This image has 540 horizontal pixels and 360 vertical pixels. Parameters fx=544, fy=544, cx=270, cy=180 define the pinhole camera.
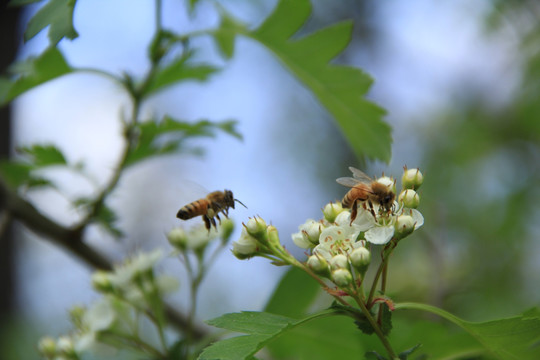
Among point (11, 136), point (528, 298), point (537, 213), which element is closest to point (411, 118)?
point (537, 213)

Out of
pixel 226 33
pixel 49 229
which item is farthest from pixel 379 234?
pixel 49 229

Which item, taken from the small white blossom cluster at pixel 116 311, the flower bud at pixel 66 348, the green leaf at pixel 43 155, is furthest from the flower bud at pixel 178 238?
the green leaf at pixel 43 155

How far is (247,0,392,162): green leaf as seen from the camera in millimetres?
1487

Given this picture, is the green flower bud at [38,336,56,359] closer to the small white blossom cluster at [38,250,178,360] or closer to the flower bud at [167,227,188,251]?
the small white blossom cluster at [38,250,178,360]

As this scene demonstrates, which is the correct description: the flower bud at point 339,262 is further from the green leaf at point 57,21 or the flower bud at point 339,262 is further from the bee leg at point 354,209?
the green leaf at point 57,21

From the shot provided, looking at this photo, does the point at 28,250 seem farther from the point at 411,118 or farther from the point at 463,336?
the point at 463,336

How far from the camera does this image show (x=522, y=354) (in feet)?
3.47

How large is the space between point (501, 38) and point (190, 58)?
117 inches

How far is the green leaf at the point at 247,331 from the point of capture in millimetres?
887

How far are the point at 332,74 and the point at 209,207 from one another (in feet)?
1.69

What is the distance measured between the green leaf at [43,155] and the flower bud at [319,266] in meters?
1.11

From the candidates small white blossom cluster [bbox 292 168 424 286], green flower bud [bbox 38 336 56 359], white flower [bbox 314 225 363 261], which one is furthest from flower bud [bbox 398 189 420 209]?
green flower bud [bbox 38 336 56 359]

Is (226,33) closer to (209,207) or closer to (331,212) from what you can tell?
(209,207)

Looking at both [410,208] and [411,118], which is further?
[411,118]
